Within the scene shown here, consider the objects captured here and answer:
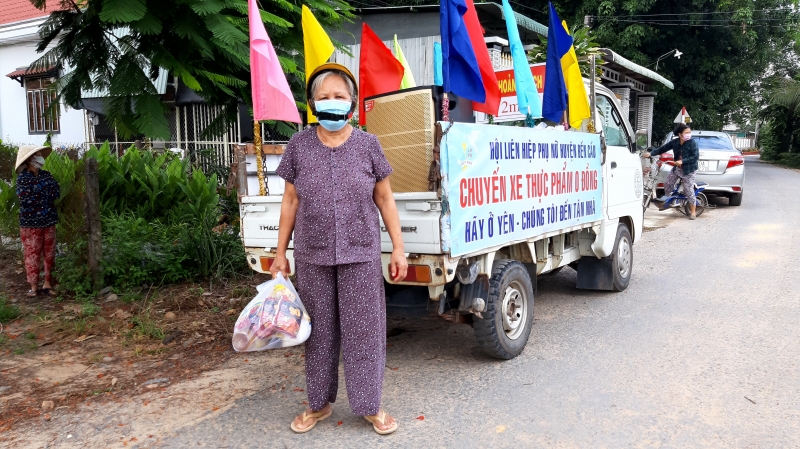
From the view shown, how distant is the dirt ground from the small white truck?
0.91 m

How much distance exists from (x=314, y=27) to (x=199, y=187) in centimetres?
363

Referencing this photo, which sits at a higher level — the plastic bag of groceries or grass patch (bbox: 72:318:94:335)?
the plastic bag of groceries

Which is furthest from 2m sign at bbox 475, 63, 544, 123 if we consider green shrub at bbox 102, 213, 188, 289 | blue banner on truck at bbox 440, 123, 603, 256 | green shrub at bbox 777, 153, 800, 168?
green shrub at bbox 777, 153, 800, 168

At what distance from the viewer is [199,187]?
7277 millimetres

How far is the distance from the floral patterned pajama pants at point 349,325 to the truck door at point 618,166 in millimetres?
3513

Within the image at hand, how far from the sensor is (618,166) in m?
6.33

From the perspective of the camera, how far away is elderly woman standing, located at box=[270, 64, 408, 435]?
3170 mm

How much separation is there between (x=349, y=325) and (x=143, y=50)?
191 centimetres

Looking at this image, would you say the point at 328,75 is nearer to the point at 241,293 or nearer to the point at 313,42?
the point at 313,42

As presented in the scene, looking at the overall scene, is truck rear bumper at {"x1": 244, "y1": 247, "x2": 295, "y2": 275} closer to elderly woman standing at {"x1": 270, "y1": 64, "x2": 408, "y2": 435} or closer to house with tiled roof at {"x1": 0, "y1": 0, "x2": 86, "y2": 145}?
elderly woman standing at {"x1": 270, "y1": 64, "x2": 408, "y2": 435}

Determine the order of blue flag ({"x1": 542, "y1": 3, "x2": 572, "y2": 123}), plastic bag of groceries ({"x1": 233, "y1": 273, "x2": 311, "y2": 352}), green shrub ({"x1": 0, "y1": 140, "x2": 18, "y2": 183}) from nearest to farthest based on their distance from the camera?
plastic bag of groceries ({"x1": 233, "y1": 273, "x2": 311, "y2": 352}) → blue flag ({"x1": 542, "y1": 3, "x2": 572, "y2": 123}) → green shrub ({"x1": 0, "y1": 140, "x2": 18, "y2": 183})

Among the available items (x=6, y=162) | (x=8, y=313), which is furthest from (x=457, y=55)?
(x=6, y=162)

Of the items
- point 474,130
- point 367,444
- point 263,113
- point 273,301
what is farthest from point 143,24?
point 367,444

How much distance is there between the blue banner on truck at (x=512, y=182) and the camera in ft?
12.0
